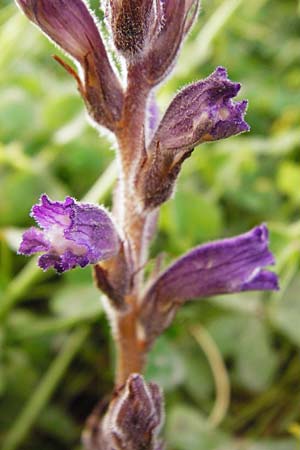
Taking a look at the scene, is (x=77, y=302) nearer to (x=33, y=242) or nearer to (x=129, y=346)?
(x=129, y=346)

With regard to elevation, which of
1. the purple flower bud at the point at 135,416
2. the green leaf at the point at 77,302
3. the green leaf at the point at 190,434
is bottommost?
the purple flower bud at the point at 135,416

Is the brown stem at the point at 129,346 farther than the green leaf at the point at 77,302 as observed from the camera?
No

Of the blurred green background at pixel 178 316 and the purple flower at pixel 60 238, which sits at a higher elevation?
the blurred green background at pixel 178 316

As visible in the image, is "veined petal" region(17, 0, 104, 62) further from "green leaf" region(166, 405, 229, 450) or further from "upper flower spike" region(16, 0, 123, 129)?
"green leaf" region(166, 405, 229, 450)

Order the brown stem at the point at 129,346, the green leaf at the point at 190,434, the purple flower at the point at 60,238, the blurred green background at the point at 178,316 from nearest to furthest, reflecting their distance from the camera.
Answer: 1. the purple flower at the point at 60,238
2. the brown stem at the point at 129,346
3. the green leaf at the point at 190,434
4. the blurred green background at the point at 178,316

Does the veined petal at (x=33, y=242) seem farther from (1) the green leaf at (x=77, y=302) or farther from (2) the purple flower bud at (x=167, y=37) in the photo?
(1) the green leaf at (x=77, y=302)

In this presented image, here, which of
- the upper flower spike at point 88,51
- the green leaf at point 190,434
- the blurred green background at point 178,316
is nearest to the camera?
the upper flower spike at point 88,51

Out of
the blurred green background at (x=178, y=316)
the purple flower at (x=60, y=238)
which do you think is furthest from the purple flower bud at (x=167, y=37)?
the blurred green background at (x=178, y=316)
